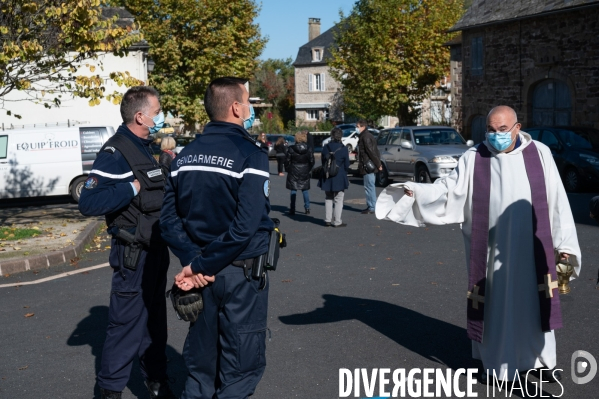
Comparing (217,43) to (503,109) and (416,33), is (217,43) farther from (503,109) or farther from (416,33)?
(503,109)

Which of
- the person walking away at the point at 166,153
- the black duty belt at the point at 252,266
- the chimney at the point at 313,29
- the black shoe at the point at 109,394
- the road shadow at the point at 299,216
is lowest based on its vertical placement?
the road shadow at the point at 299,216

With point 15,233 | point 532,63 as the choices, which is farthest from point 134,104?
point 532,63

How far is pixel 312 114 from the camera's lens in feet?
225

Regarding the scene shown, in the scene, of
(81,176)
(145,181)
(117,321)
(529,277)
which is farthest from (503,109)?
(81,176)

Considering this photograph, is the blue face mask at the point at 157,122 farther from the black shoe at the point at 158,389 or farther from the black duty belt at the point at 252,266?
the black shoe at the point at 158,389

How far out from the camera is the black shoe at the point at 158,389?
5.11 m

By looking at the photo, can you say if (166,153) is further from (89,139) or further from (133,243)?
(89,139)

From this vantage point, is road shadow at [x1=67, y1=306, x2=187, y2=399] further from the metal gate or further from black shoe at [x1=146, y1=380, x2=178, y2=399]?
the metal gate

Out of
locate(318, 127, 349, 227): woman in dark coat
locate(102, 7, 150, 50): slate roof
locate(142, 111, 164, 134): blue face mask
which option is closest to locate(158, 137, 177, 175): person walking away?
locate(318, 127, 349, 227): woman in dark coat

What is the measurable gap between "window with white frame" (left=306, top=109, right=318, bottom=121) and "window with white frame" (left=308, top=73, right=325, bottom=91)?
78.5 inches

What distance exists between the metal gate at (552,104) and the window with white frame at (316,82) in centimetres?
4089

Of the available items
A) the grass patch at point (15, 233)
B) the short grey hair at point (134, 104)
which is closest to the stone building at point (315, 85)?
the grass patch at point (15, 233)

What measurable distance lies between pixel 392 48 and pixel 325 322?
1355 inches

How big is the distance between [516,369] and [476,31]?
90.5ft
